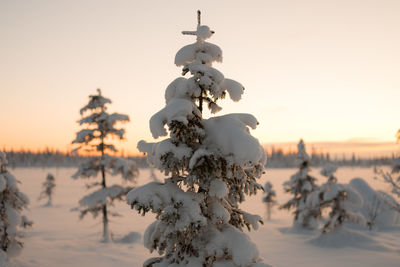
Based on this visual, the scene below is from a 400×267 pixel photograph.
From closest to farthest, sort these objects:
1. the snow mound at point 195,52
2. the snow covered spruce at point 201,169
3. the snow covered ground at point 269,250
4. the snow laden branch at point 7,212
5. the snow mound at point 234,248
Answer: the snow mound at point 234,248 → the snow covered spruce at point 201,169 → the snow mound at point 195,52 → the snow laden branch at point 7,212 → the snow covered ground at point 269,250

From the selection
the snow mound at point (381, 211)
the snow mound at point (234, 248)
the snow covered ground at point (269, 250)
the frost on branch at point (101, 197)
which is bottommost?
the snow covered ground at point (269, 250)

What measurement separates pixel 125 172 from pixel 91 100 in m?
5.33

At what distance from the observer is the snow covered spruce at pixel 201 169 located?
5.93 m

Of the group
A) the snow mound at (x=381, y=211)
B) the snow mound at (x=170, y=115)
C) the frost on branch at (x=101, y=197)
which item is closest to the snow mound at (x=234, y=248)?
the snow mound at (x=170, y=115)

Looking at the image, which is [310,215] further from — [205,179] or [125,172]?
[205,179]

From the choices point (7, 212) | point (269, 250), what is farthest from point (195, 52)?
point (269, 250)

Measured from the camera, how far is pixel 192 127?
6.30 m

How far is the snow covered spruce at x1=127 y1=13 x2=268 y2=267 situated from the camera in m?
5.93

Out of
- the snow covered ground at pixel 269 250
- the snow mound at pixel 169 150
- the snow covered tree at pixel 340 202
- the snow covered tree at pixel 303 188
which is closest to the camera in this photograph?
the snow mound at pixel 169 150

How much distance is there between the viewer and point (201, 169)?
609cm

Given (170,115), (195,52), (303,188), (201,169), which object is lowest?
(303,188)

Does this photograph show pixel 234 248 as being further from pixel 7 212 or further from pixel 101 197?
pixel 101 197

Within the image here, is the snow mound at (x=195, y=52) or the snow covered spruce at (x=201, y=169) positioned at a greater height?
the snow mound at (x=195, y=52)

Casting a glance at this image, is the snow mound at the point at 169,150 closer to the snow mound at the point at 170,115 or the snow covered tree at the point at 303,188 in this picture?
the snow mound at the point at 170,115
